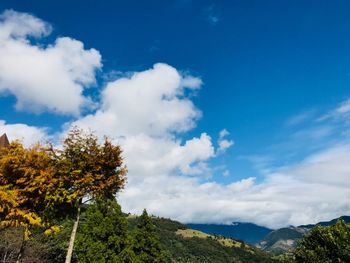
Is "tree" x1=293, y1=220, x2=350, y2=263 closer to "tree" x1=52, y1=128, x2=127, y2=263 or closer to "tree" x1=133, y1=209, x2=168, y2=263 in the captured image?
"tree" x1=133, y1=209, x2=168, y2=263

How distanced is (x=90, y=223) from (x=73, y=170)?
23.3 meters

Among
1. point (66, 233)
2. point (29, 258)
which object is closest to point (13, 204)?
point (29, 258)

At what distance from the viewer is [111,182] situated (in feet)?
94.9

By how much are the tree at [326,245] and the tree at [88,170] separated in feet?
107

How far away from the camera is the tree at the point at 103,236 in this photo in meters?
48.5

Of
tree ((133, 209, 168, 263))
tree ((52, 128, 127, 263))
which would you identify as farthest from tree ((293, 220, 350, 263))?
tree ((52, 128, 127, 263))

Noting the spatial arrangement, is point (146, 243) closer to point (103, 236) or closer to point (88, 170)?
point (103, 236)

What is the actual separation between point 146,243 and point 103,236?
48.9 ft

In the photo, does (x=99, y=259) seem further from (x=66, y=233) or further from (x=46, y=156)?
(x=46, y=156)

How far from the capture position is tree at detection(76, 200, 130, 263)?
48.5m

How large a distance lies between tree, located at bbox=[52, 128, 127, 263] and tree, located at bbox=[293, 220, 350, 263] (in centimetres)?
3261

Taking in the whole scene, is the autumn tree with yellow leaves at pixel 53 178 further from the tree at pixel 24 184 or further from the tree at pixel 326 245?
the tree at pixel 326 245

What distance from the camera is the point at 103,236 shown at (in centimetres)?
4997

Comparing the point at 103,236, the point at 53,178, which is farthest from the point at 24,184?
the point at 103,236
